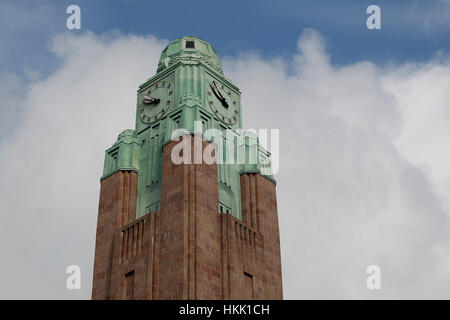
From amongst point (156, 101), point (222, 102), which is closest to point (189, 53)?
point (222, 102)

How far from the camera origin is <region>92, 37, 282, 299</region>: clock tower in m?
45.4

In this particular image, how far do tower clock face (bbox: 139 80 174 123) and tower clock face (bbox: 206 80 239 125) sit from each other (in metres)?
2.80

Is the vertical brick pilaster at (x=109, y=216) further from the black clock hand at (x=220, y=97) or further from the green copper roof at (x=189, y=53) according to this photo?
the green copper roof at (x=189, y=53)

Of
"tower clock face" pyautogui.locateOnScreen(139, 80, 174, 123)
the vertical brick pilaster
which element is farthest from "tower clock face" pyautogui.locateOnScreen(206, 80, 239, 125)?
the vertical brick pilaster

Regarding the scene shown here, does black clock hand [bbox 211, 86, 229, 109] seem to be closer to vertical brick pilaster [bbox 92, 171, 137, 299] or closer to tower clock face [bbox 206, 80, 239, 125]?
tower clock face [bbox 206, 80, 239, 125]

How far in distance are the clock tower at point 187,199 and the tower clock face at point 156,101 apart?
0.10 metres

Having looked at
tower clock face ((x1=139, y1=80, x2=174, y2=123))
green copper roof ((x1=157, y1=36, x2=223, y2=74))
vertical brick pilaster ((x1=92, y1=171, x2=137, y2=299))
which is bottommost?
vertical brick pilaster ((x1=92, y1=171, x2=137, y2=299))

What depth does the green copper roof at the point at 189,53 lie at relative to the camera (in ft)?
189

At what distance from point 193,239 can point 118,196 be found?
26.6 feet

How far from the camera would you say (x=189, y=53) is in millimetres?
58094

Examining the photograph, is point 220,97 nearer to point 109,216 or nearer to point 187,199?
point 187,199
